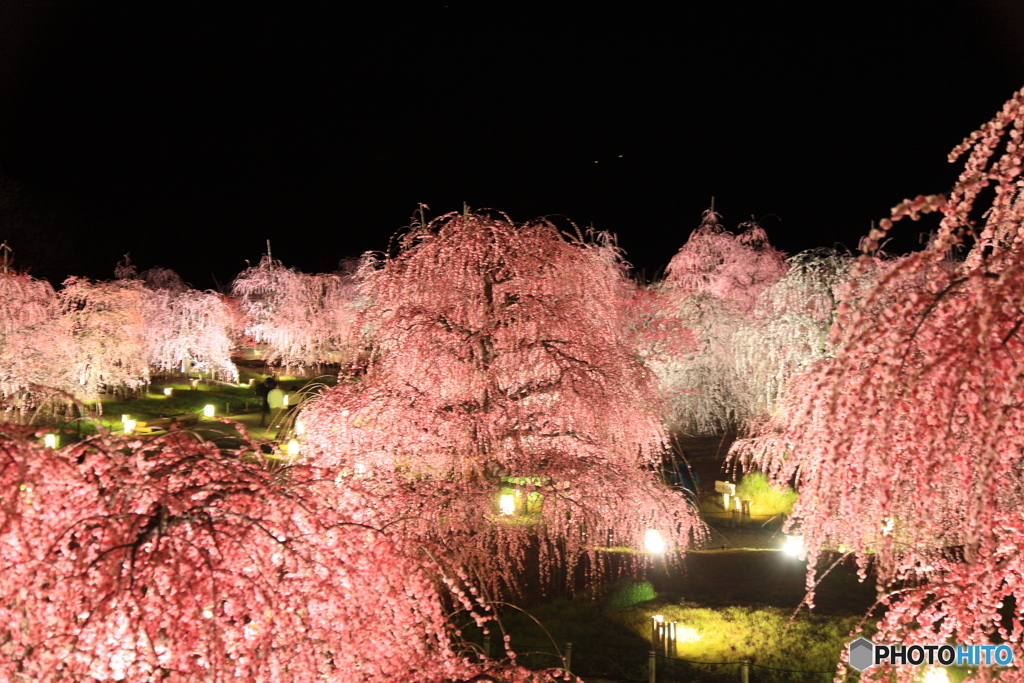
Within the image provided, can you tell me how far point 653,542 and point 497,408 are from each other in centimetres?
338

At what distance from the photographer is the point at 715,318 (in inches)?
797

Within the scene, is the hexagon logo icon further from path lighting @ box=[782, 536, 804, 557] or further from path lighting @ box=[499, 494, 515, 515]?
path lighting @ box=[499, 494, 515, 515]

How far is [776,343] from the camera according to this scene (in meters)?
15.5

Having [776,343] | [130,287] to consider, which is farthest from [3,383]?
[776,343]

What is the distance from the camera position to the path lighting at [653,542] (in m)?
10.1

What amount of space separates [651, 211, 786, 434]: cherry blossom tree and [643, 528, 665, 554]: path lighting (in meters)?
7.55

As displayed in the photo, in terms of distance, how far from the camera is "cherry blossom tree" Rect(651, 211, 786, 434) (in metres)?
19.0

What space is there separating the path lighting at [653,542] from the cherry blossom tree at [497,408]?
0.48 meters

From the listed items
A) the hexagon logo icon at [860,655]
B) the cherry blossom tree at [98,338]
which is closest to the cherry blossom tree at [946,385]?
the hexagon logo icon at [860,655]

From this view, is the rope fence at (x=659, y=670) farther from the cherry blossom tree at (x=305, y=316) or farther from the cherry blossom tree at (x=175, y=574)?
the cherry blossom tree at (x=305, y=316)

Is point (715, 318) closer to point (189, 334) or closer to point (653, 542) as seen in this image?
point (653, 542)

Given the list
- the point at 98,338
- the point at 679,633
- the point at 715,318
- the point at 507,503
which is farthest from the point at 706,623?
the point at 98,338

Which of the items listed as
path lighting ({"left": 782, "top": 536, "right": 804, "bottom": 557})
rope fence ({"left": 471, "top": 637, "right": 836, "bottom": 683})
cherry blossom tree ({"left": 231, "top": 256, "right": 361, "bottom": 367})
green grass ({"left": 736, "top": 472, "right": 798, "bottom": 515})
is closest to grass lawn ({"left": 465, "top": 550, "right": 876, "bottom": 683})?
rope fence ({"left": 471, "top": 637, "right": 836, "bottom": 683})

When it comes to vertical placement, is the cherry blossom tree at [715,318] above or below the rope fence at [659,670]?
above
